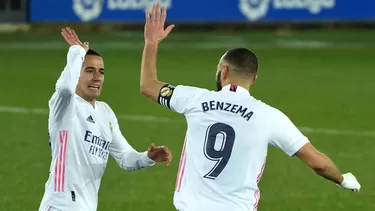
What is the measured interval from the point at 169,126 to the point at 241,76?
967 cm

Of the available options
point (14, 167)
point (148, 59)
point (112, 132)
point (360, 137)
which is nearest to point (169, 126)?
point (360, 137)

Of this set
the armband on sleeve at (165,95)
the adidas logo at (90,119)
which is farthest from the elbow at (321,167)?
the adidas logo at (90,119)

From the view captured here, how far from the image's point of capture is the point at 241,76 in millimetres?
6398

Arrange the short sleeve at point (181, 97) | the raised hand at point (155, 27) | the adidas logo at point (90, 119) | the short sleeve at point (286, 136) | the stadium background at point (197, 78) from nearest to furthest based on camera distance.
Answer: the short sleeve at point (286, 136), the short sleeve at point (181, 97), the raised hand at point (155, 27), the adidas logo at point (90, 119), the stadium background at point (197, 78)

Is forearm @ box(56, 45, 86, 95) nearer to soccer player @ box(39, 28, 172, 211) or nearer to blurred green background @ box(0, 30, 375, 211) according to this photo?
soccer player @ box(39, 28, 172, 211)

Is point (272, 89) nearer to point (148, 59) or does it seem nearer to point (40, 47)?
point (40, 47)

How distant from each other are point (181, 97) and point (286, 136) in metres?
0.75

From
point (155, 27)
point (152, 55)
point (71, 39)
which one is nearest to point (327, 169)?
point (152, 55)

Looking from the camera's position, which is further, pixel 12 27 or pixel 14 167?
pixel 12 27

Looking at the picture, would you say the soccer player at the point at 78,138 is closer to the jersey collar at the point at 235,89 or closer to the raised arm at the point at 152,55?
the raised arm at the point at 152,55

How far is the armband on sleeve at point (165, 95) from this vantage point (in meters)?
6.54

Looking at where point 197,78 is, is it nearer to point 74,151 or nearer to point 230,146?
point 74,151

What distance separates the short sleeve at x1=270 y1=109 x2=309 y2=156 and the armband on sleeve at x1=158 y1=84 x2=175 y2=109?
709 mm

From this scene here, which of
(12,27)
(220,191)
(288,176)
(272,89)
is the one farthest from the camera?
(12,27)
